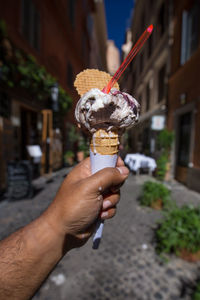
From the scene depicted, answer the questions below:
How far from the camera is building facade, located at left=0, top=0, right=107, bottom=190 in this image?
5.38 m

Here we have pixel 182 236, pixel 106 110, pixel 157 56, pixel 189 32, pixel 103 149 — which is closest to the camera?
pixel 106 110

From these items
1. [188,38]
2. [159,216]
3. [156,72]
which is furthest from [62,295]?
[156,72]

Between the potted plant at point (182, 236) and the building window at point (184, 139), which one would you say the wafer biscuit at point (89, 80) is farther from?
the building window at point (184, 139)

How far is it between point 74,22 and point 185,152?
10354mm

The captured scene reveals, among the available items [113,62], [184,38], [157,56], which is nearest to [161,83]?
[157,56]

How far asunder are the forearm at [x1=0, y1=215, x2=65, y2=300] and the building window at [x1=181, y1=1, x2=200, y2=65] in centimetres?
819

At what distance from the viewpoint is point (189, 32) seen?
6980 millimetres

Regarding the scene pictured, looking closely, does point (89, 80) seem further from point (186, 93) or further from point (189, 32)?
point (189, 32)

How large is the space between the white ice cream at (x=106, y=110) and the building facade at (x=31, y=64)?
3.98m

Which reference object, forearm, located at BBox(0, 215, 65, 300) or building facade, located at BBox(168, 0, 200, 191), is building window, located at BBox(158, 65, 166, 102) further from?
forearm, located at BBox(0, 215, 65, 300)

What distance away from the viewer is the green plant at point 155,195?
441 centimetres

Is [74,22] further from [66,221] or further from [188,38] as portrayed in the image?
[66,221]

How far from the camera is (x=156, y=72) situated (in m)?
10.3

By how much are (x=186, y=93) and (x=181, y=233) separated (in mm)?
6254
